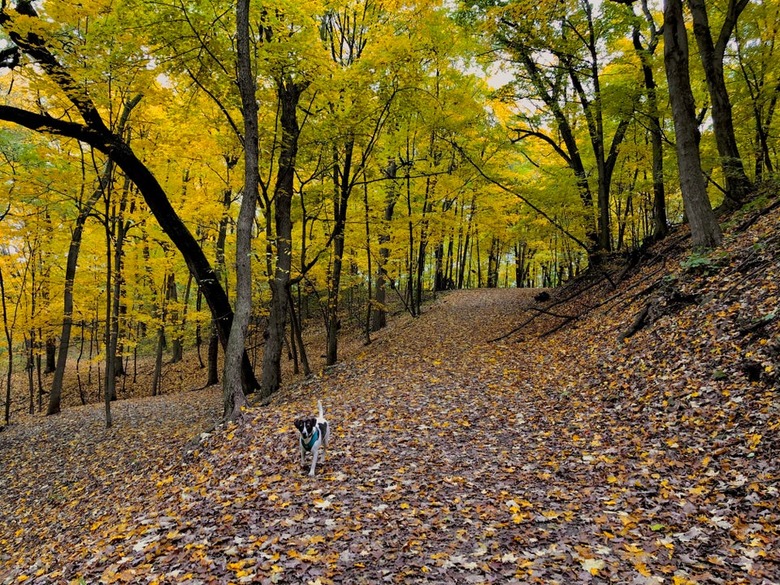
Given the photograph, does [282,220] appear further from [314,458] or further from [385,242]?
[314,458]

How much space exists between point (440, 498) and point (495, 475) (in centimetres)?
89

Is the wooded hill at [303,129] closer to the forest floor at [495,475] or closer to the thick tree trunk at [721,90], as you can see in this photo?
the thick tree trunk at [721,90]

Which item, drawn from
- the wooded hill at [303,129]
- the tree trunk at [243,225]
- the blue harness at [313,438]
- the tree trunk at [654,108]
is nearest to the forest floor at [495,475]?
the blue harness at [313,438]

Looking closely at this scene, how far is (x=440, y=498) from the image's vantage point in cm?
477

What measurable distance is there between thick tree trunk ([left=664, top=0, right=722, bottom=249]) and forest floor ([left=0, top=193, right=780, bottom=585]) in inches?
24.5

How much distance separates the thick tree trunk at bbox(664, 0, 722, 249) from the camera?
8.59 m

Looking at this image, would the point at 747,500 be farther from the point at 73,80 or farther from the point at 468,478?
the point at 73,80

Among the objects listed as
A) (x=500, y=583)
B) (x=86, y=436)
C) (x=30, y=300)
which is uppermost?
(x=30, y=300)

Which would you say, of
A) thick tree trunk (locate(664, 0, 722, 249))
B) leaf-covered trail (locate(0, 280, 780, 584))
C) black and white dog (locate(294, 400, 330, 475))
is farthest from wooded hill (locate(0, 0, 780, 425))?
black and white dog (locate(294, 400, 330, 475))

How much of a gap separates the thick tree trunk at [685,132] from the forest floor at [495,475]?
2.04ft

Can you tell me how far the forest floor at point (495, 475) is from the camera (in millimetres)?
3617

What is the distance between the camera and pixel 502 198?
18.4 metres

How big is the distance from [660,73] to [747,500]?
1527 cm

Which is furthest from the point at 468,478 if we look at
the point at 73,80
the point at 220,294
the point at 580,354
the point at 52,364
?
the point at 52,364
